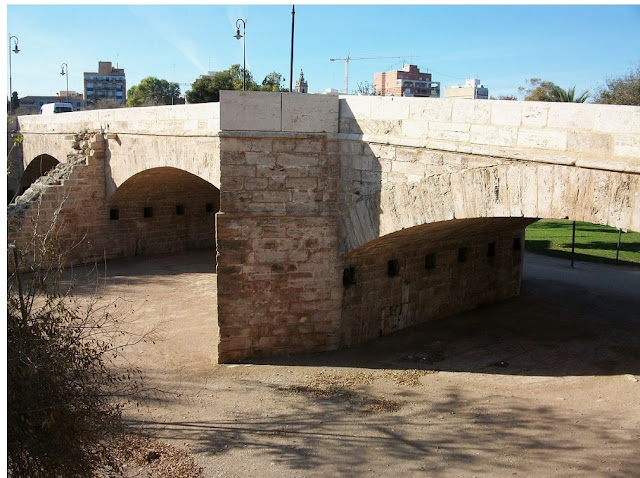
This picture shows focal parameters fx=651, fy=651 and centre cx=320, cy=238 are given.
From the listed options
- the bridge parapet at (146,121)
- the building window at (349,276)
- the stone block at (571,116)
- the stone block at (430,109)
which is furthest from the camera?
the bridge parapet at (146,121)

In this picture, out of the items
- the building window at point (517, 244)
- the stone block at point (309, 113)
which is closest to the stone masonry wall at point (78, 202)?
the stone block at point (309, 113)

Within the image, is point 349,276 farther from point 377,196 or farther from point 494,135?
point 494,135

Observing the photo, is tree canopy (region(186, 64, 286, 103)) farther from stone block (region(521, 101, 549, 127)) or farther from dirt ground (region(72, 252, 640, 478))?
stone block (region(521, 101, 549, 127))

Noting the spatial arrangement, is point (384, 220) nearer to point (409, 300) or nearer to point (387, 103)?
point (387, 103)

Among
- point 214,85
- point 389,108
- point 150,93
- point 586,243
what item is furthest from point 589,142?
point 150,93

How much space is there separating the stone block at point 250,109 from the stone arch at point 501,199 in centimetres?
146

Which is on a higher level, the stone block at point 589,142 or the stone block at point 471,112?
the stone block at point 471,112

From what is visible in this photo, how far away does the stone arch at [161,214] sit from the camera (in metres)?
14.2

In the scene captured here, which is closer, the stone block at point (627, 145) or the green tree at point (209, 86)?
the stone block at point (627, 145)

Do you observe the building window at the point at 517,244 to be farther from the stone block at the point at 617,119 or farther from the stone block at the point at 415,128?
the stone block at the point at 617,119

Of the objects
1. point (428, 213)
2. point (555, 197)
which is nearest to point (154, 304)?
point (428, 213)

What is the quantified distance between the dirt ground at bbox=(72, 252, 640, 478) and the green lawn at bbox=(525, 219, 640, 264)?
248 inches

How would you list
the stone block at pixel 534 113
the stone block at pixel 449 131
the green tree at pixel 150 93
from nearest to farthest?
the stone block at pixel 534 113, the stone block at pixel 449 131, the green tree at pixel 150 93

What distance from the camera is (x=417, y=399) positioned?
684cm
